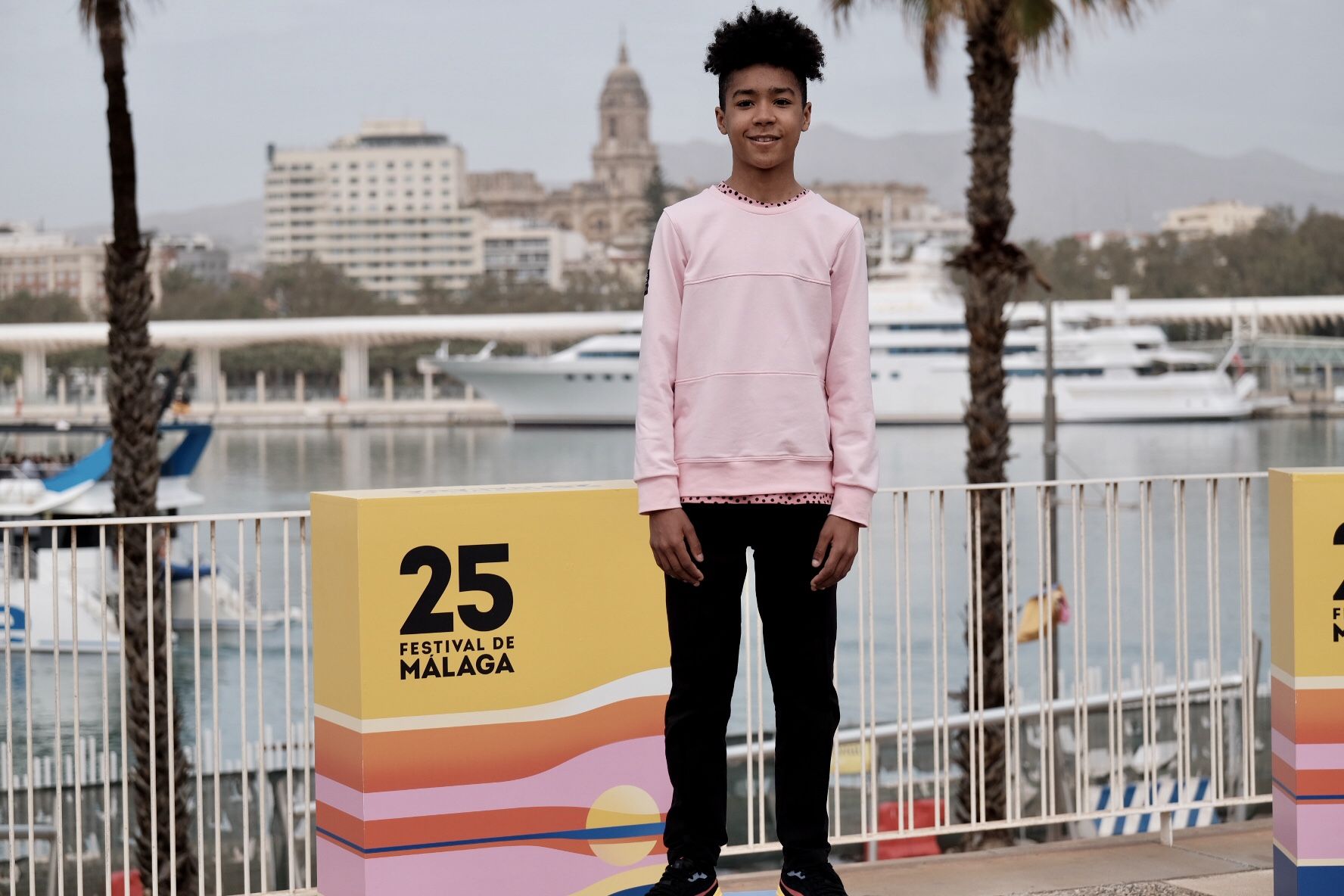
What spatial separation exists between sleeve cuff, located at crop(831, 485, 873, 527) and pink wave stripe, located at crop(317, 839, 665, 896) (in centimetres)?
98

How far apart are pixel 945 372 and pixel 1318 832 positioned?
64466mm

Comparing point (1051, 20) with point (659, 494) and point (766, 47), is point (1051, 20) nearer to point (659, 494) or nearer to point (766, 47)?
point (766, 47)

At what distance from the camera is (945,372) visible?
66.9 m

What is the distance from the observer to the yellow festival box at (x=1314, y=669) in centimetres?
332

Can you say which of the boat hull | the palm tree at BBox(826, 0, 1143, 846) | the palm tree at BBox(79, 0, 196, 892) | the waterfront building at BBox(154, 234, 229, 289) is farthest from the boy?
the waterfront building at BBox(154, 234, 229, 289)

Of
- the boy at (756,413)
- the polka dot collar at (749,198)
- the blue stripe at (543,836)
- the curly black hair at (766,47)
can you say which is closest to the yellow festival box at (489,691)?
the blue stripe at (543,836)

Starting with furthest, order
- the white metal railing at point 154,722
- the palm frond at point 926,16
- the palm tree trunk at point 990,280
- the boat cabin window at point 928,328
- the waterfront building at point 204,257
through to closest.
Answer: the waterfront building at point 204,257
the boat cabin window at point 928,328
the palm frond at point 926,16
the palm tree trunk at point 990,280
the white metal railing at point 154,722

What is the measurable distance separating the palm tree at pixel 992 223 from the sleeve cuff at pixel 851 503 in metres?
7.04

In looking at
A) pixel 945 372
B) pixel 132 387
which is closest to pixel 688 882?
pixel 132 387

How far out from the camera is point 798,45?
8.70 ft

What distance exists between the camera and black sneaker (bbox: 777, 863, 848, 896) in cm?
275

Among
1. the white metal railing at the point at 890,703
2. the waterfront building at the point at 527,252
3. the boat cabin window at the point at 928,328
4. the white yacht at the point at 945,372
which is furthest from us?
the waterfront building at the point at 527,252

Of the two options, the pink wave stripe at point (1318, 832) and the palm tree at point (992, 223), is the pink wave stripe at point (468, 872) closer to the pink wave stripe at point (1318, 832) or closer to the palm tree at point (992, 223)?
the pink wave stripe at point (1318, 832)

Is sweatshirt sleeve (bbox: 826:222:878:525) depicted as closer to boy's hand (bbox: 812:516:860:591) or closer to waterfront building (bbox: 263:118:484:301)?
boy's hand (bbox: 812:516:860:591)
